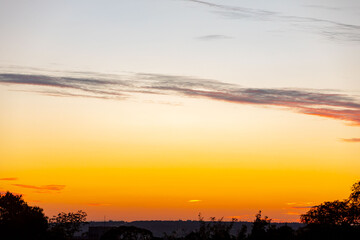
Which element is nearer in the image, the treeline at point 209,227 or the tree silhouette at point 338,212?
the treeline at point 209,227

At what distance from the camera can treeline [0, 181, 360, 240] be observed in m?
51.9

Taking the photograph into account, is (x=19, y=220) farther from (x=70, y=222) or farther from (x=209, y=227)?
(x=209, y=227)

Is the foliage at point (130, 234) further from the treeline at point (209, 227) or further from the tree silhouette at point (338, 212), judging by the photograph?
the tree silhouette at point (338, 212)

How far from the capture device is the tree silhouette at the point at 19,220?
308ft

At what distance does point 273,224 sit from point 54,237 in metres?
39.0

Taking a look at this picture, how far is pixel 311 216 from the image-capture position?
377 feet

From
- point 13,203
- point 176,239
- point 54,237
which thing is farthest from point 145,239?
point 13,203

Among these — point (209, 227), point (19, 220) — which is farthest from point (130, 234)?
point (19, 220)

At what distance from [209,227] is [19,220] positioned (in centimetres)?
5808

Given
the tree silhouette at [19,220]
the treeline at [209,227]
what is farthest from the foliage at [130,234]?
the tree silhouette at [19,220]

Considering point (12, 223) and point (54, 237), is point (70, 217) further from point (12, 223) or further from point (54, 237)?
point (54, 237)

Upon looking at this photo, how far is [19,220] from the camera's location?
3984 inches

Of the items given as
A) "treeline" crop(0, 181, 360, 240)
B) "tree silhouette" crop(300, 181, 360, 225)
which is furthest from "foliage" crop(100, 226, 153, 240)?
"tree silhouette" crop(300, 181, 360, 225)

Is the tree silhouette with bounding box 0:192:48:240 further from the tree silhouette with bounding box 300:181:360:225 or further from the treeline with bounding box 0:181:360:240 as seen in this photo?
the tree silhouette with bounding box 300:181:360:225
